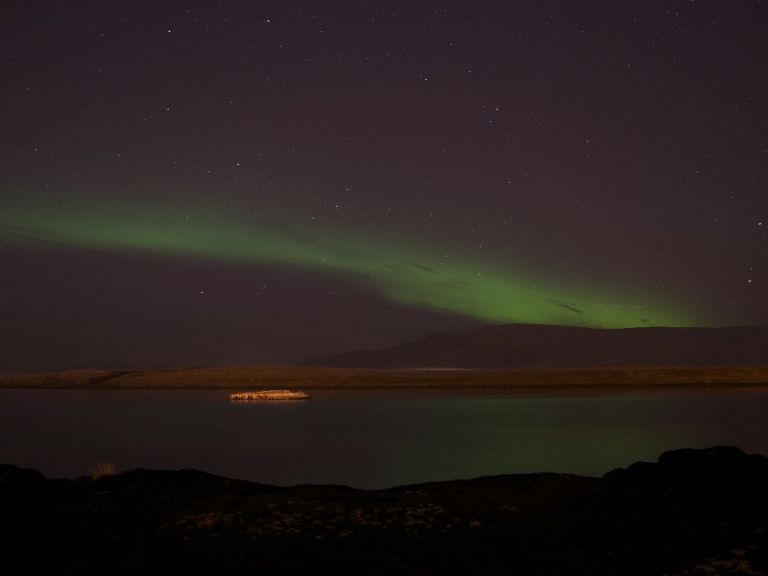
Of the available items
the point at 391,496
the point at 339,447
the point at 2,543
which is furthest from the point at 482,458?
the point at 2,543

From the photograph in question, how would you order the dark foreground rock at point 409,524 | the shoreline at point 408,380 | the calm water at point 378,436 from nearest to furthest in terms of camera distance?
the dark foreground rock at point 409,524
the calm water at point 378,436
the shoreline at point 408,380

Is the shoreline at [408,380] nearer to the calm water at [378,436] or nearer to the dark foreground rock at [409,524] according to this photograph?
the calm water at [378,436]

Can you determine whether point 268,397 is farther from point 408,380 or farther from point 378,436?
point 378,436

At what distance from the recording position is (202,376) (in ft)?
440

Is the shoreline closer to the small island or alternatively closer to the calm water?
the small island

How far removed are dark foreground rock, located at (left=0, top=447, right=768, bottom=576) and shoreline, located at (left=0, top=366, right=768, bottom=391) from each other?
84.8m

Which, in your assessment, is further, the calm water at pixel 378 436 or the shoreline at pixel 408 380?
the shoreline at pixel 408 380

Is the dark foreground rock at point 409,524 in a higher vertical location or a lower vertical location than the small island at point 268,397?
higher

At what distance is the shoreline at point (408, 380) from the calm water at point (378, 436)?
32206mm

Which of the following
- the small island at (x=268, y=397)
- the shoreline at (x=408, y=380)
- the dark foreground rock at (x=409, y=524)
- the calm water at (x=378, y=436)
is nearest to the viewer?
the dark foreground rock at (x=409, y=524)

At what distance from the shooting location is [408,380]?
119 meters

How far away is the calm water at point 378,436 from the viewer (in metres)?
32.3

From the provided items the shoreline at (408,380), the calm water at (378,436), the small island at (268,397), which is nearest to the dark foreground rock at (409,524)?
the calm water at (378,436)

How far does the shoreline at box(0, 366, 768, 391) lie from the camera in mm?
104625
